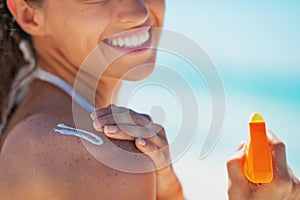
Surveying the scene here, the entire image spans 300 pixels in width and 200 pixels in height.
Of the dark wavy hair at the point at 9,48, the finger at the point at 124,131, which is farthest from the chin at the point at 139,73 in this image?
the finger at the point at 124,131

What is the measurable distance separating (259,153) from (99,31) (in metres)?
0.53

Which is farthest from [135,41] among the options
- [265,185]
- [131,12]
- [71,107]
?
[265,185]

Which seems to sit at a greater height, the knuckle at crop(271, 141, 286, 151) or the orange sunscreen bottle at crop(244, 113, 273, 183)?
the orange sunscreen bottle at crop(244, 113, 273, 183)

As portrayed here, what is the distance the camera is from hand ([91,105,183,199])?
54.9 inches

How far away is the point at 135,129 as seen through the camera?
1.41m

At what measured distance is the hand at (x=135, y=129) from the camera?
1.39 m

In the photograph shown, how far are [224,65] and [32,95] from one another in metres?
5.12

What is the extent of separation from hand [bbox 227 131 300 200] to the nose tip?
0.40 m

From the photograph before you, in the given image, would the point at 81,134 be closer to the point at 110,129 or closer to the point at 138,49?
the point at 110,129

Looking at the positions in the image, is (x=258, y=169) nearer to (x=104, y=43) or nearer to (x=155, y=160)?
(x=155, y=160)

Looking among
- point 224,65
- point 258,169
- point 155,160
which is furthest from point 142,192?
point 224,65

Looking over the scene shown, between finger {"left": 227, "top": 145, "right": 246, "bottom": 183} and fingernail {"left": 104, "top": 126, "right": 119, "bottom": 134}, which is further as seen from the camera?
finger {"left": 227, "top": 145, "right": 246, "bottom": 183}

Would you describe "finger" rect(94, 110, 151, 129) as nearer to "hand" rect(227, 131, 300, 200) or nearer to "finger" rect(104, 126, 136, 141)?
"finger" rect(104, 126, 136, 141)

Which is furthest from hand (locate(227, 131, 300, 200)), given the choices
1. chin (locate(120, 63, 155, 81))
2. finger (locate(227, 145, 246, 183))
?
chin (locate(120, 63, 155, 81))
